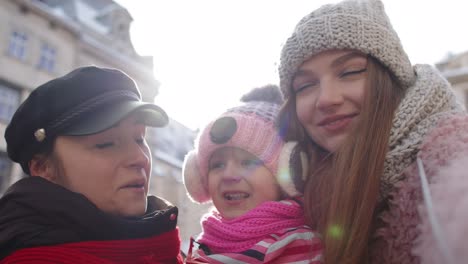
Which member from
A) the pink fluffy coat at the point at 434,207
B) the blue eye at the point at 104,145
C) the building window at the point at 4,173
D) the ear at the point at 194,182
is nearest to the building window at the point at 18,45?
the building window at the point at 4,173

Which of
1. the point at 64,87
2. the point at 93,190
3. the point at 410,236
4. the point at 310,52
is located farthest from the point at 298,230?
the point at 64,87

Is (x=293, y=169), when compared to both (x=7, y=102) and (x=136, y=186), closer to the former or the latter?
(x=136, y=186)

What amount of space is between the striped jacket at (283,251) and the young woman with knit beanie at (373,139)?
0.09m

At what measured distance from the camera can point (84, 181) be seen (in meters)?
1.55

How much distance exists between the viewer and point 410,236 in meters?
1.18

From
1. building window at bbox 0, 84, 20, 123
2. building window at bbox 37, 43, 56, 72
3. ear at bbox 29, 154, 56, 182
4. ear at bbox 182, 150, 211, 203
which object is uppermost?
ear at bbox 29, 154, 56, 182

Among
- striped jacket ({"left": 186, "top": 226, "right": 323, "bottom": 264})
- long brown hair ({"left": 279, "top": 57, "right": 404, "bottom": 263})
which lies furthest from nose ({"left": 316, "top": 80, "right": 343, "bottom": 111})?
striped jacket ({"left": 186, "top": 226, "right": 323, "bottom": 264})

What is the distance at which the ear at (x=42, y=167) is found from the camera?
5.30 ft

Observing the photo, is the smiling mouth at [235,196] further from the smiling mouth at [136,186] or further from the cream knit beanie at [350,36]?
the cream knit beanie at [350,36]

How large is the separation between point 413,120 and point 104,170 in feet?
4.03

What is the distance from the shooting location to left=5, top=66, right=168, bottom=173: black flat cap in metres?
1.57

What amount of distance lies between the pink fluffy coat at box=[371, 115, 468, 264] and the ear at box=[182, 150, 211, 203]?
3.82 feet

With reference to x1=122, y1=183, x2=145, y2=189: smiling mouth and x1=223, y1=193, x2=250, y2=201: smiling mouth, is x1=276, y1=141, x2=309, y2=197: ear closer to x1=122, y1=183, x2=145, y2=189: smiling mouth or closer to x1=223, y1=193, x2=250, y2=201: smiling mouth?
x1=223, y1=193, x2=250, y2=201: smiling mouth

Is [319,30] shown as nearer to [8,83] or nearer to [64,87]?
[64,87]
